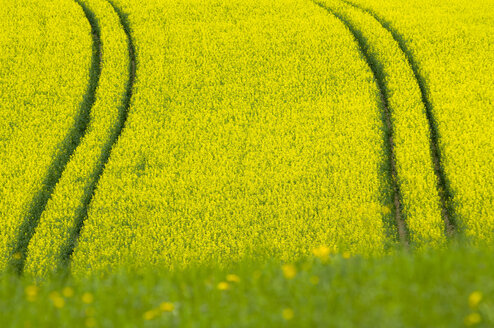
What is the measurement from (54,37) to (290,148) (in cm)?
784

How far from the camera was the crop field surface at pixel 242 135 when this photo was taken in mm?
7562

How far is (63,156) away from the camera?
9359mm

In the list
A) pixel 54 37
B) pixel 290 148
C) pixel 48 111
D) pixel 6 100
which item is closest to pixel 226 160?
pixel 290 148

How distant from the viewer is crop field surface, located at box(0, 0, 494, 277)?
7.56 meters

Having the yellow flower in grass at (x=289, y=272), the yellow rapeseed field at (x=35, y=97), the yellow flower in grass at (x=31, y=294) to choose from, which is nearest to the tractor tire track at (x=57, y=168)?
the yellow rapeseed field at (x=35, y=97)

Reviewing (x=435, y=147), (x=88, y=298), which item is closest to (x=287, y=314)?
(x=88, y=298)

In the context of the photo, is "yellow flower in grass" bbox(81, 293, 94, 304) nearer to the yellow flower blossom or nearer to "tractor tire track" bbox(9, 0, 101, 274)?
the yellow flower blossom

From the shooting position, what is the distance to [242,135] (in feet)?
31.0

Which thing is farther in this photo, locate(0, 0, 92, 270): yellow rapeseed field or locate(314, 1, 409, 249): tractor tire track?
locate(0, 0, 92, 270): yellow rapeseed field

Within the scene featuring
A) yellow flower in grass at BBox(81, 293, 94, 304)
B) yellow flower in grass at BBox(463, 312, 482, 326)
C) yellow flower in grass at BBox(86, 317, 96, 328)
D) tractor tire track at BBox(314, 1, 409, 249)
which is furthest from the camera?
tractor tire track at BBox(314, 1, 409, 249)

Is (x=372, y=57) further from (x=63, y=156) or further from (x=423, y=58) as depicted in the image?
(x=63, y=156)

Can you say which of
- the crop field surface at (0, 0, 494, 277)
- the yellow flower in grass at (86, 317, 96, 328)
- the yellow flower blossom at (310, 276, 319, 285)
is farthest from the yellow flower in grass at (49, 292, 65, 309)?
the crop field surface at (0, 0, 494, 277)

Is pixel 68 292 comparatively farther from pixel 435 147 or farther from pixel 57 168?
pixel 435 147

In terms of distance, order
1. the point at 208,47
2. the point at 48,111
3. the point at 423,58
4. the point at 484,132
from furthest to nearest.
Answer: the point at 208,47
the point at 423,58
the point at 48,111
the point at 484,132
